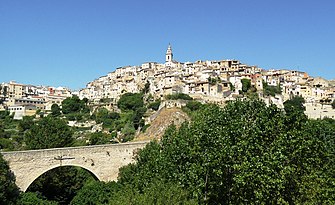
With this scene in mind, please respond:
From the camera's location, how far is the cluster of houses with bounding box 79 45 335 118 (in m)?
59.8

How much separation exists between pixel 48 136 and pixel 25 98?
7043 centimetres

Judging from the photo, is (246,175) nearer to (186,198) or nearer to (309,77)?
(186,198)

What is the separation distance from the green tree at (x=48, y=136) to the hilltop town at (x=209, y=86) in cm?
2157

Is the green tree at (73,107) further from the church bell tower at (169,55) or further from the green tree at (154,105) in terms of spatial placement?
the church bell tower at (169,55)

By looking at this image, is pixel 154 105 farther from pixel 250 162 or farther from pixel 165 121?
pixel 250 162

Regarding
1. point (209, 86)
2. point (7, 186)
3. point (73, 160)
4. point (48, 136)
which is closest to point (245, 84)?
point (209, 86)

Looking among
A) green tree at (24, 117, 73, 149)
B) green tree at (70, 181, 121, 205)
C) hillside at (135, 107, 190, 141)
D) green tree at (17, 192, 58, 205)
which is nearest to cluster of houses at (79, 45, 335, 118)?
hillside at (135, 107, 190, 141)

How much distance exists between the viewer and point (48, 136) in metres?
28.4

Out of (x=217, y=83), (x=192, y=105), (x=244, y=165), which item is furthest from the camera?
(x=217, y=83)

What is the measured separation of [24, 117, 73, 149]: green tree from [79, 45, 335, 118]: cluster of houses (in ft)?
85.2

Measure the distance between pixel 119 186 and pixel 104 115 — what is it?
41.2 metres

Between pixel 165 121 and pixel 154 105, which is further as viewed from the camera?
pixel 154 105

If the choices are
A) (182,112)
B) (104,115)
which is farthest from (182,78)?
(182,112)

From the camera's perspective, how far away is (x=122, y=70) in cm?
10912
